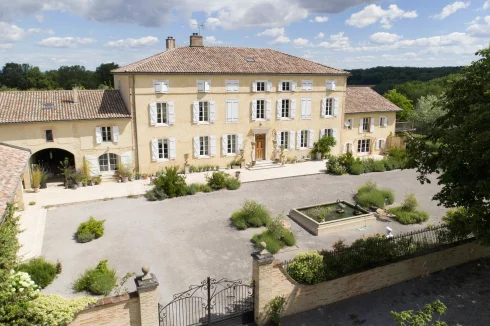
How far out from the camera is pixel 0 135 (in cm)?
2147

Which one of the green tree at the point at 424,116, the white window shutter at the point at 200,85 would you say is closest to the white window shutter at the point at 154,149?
the white window shutter at the point at 200,85

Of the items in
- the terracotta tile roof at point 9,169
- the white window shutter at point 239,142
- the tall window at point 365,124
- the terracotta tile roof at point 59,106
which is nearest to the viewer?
the terracotta tile roof at point 9,169

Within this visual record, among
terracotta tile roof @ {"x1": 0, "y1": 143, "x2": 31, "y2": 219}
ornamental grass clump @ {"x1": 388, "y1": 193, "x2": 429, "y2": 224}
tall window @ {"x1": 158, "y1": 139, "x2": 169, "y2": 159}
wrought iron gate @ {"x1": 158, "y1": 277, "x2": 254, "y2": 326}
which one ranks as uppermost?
terracotta tile roof @ {"x1": 0, "y1": 143, "x2": 31, "y2": 219}

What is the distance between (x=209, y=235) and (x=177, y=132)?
10.9 m

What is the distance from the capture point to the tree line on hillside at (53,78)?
70819 millimetres

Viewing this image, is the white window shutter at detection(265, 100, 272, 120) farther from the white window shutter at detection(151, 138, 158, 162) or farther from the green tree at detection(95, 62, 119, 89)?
the green tree at detection(95, 62, 119, 89)

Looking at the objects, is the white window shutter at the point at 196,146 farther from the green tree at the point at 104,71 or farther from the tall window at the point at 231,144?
the green tree at the point at 104,71

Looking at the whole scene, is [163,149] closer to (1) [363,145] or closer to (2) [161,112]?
(2) [161,112]

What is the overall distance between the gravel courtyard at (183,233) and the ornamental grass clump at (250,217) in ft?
1.45

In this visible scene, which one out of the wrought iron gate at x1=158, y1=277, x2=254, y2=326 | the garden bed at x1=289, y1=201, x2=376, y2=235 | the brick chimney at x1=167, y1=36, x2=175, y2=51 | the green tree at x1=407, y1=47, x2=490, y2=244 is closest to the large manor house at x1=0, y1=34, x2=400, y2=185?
the brick chimney at x1=167, y1=36, x2=175, y2=51

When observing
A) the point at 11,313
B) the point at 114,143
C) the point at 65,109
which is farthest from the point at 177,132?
the point at 11,313

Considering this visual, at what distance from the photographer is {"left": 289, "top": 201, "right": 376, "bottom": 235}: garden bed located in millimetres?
16750

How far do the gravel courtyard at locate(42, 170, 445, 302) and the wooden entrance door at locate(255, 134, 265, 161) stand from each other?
4935 millimetres

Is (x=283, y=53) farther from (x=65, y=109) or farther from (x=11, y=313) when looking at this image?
(x=11, y=313)
